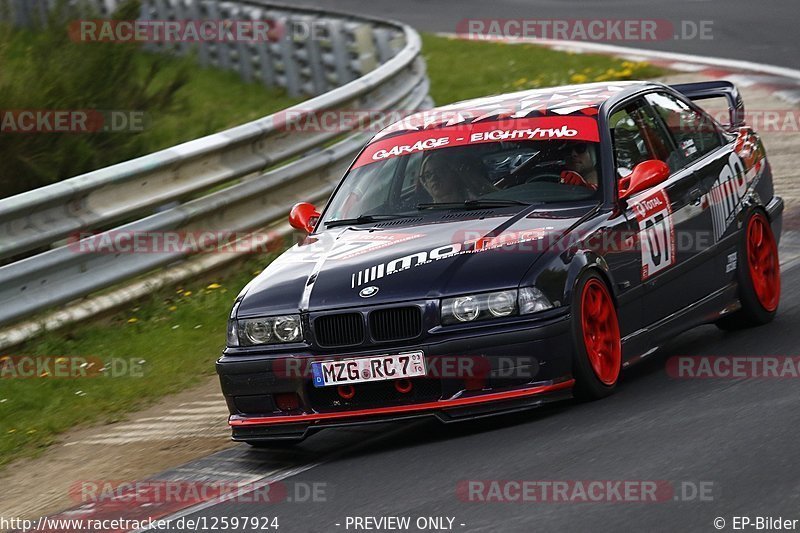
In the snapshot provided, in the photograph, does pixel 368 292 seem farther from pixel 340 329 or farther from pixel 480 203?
pixel 480 203

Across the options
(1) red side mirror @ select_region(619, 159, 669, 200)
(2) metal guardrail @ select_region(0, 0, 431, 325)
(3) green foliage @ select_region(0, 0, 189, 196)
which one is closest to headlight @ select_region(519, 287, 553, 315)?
(1) red side mirror @ select_region(619, 159, 669, 200)

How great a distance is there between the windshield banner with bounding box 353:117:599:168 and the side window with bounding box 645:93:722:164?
780 mm

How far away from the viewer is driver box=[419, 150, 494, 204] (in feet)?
25.0

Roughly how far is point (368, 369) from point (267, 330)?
0.58 meters

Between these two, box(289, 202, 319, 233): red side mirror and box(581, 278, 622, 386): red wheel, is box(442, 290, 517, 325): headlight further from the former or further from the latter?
box(289, 202, 319, 233): red side mirror

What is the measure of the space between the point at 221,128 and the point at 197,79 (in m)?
3.64

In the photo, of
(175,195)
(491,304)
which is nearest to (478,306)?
(491,304)

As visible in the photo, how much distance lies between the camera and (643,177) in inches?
291

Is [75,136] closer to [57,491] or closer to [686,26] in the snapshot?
[57,491]

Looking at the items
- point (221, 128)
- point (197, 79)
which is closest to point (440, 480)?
point (221, 128)

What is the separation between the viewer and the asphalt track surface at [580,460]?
5.25 m

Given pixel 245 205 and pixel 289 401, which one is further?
pixel 245 205

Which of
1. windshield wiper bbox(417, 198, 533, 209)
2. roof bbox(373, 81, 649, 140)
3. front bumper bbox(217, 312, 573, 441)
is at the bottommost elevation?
front bumper bbox(217, 312, 573, 441)

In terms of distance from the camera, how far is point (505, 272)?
21.7 feet
